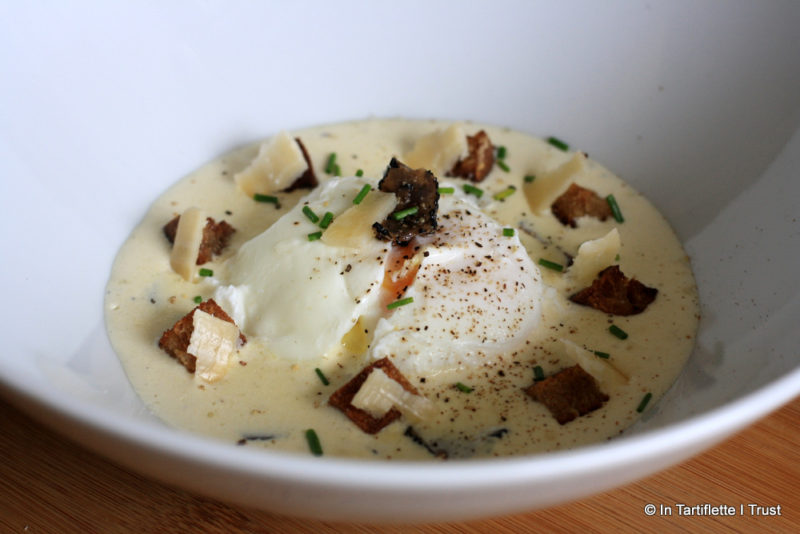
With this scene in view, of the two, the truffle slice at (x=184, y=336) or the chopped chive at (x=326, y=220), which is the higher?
the chopped chive at (x=326, y=220)

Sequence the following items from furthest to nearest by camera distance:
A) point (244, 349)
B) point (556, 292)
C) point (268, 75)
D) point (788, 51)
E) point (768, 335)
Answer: point (268, 75) → point (788, 51) → point (556, 292) → point (244, 349) → point (768, 335)

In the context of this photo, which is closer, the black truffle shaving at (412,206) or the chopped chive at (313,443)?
the chopped chive at (313,443)

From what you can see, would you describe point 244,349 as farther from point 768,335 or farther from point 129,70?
point 768,335

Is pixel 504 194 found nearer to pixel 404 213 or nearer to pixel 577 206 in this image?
pixel 577 206

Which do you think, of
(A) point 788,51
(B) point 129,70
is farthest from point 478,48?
(B) point 129,70

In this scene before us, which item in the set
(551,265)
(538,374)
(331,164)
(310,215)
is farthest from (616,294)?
(331,164)

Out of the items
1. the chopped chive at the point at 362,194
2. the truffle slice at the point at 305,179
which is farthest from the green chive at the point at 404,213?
the truffle slice at the point at 305,179

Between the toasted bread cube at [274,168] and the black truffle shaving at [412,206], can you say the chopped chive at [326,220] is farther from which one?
the toasted bread cube at [274,168]
